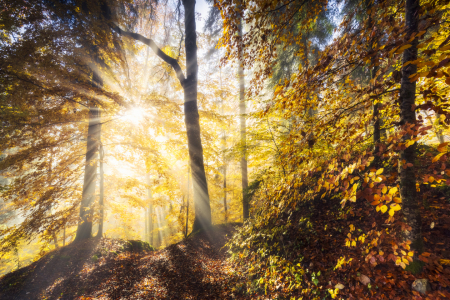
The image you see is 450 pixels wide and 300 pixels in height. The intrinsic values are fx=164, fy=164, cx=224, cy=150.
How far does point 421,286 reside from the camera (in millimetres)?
2018

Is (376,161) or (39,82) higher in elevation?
(39,82)

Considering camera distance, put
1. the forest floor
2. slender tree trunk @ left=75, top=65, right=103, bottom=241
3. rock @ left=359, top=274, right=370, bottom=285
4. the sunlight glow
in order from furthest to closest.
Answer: slender tree trunk @ left=75, top=65, right=103, bottom=241, the sunlight glow, the forest floor, rock @ left=359, top=274, right=370, bottom=285

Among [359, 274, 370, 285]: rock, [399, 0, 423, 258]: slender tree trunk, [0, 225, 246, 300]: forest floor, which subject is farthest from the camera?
[0, 225, 246, 300]: forest floor

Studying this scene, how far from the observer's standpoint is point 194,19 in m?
7.09

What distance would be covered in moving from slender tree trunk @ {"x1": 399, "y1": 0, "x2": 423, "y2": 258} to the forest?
15 mm

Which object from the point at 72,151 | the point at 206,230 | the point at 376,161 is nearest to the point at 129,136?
the point at 72,151

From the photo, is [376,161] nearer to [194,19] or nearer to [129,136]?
[194,19]

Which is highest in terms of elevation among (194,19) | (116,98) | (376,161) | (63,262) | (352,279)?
(194,19)

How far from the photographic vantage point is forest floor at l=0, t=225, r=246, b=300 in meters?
3.87

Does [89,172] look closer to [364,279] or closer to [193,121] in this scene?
[193,121]

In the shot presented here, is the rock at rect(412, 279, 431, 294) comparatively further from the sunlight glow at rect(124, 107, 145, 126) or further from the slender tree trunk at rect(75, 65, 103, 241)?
the slender tree trunk at rect(75, 65, 103, 241)

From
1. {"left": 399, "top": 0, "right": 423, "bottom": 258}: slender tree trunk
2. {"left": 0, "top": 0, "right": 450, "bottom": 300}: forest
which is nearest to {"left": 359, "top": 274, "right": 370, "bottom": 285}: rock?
{"left": 0, "top": 0, "right": 450, "bottom": 300}: forest

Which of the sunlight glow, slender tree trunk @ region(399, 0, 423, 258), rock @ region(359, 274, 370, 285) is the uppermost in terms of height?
the sunlight glow

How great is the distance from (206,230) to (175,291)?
3.09 m
